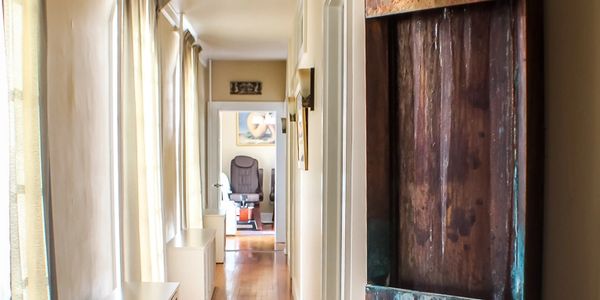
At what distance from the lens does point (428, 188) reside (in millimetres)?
810

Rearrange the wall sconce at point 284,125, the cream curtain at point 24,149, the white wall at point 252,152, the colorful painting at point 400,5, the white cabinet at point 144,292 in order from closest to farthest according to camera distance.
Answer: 1. the colorful painting at point 400,5
2. the cream curtain at point 24,149
3. the white cabinet at point 144,292
4. the wall sconce at point 284,125
5. the white wall at point 252,152

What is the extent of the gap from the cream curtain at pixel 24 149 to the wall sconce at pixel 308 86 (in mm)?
1377

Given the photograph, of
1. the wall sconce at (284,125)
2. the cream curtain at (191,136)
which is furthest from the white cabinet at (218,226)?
the wall sconce at (284,125)

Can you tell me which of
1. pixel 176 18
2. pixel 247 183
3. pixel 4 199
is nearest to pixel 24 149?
pixel 4 199

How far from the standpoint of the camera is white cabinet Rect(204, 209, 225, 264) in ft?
20.3

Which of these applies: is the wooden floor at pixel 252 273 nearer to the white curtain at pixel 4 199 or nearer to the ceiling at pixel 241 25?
the ceiling at pixel 241 25

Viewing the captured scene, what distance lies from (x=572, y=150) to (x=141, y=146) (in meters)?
2.91

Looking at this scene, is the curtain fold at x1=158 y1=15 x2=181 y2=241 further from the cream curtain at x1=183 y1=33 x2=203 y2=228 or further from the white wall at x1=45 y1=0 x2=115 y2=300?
the white wall at x1=45 y1=0 x2=115 y2=300

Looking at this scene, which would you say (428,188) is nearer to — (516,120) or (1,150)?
(516,120)

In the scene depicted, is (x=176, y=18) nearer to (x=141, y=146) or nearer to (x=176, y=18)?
(x=176, y=18)

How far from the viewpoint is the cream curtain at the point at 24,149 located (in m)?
1.57

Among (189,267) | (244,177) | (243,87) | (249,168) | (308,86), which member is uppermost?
(243,87)

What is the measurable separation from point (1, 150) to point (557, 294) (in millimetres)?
1673

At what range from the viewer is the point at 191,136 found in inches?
221
